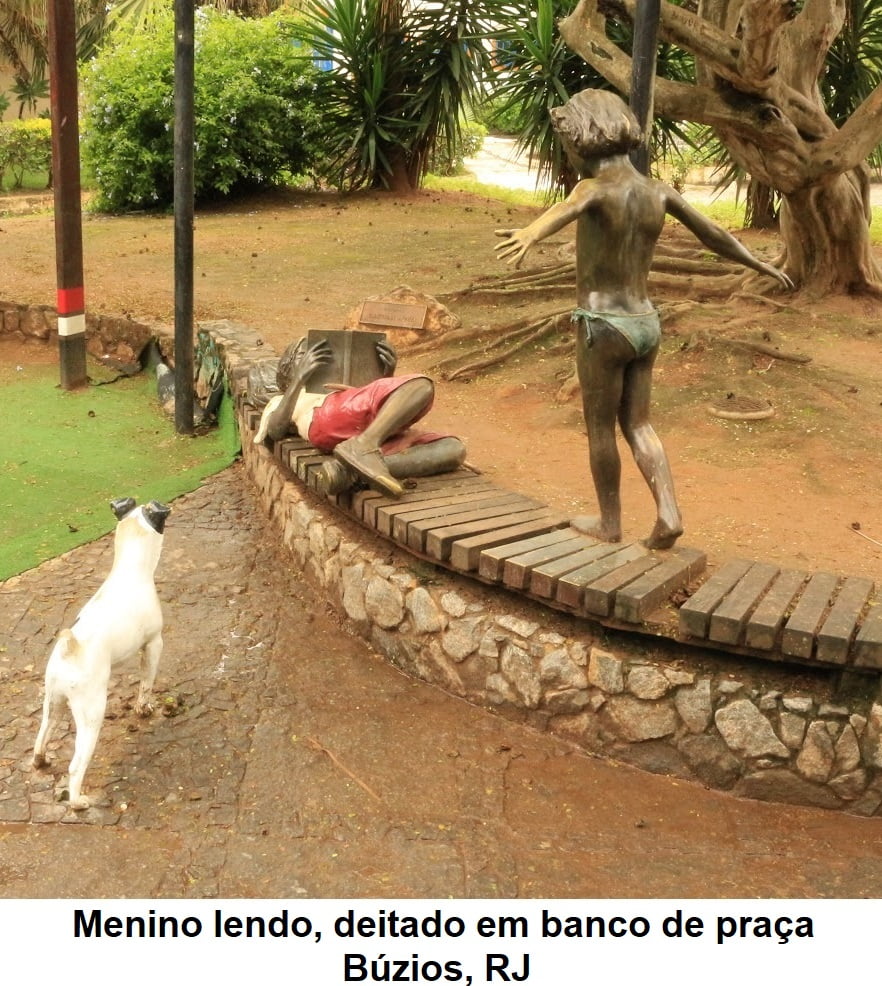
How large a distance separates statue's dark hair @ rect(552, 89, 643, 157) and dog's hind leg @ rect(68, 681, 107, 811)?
2325 millimetres

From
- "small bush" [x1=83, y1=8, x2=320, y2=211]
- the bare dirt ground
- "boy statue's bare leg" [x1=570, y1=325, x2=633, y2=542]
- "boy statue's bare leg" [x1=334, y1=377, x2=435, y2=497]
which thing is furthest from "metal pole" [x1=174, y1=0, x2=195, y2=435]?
"small bush" [x1=83, y1=8, x2=320, y2=211]

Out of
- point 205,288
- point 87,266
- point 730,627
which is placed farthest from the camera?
point 87,266

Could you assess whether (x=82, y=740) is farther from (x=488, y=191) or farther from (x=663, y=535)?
(x=488, y=191)

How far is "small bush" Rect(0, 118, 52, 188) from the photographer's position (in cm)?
2194

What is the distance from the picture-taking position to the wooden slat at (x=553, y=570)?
377 centimetres

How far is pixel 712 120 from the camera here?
761 cm

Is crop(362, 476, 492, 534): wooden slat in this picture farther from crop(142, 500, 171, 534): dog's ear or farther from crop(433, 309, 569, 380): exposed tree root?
crop(433, 309, 569, 380): exposed tree root

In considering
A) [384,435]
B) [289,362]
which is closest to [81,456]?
[289,362]

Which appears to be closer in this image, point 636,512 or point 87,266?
point 636,512

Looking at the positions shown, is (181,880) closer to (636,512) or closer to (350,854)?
(350,854)

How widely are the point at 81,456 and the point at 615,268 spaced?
4088mm

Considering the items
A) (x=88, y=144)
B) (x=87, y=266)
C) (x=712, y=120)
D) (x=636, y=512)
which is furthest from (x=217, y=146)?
(x=636, y=512)

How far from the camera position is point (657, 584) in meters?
3.71

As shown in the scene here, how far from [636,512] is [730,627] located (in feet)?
5.12
